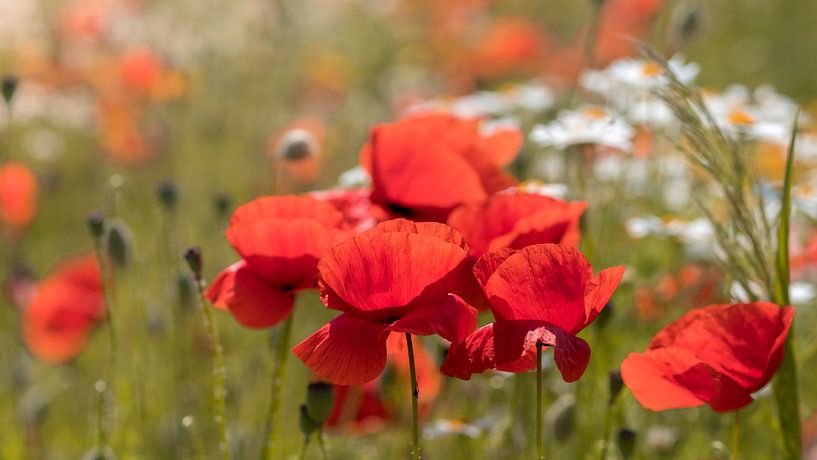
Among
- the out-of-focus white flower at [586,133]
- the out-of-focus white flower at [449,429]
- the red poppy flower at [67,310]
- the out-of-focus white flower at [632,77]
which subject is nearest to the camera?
the out-of-focus white flower at [449,429]

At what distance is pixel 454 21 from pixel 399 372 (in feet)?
16.1

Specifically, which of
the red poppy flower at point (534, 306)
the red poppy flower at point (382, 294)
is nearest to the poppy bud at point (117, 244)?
the red poppy flower at point (382, 294)

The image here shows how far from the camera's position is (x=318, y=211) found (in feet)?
4.05

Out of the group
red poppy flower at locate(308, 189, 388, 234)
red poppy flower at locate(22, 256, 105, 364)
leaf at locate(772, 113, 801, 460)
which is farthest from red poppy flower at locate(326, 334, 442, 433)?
red poppy flower at locate(22, 256, 105, 364)

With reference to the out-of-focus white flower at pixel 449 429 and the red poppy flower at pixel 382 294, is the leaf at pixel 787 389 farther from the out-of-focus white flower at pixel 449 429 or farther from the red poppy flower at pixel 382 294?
the out-of-focus white flower at pixel 449 429

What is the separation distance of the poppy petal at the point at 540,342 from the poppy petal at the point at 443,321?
36 millimetres

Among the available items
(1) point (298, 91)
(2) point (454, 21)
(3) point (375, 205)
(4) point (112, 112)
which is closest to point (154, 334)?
(3) point (375, 205)

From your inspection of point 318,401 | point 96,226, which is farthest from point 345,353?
point 96,226

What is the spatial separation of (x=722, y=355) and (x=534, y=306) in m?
0.20

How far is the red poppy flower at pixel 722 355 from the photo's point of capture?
1.05 m

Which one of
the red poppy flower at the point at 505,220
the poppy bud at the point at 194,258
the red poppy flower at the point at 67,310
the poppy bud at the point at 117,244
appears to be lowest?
the red poppy flower at the point at 67,310

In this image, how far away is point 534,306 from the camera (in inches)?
40.8

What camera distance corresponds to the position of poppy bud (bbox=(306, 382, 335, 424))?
122cm

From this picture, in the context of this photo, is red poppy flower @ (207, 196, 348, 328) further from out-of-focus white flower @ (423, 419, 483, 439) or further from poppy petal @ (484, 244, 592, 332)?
out-of-focus white flower @ (423, 419, 483, 439)
